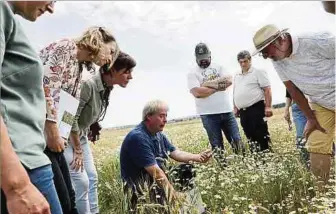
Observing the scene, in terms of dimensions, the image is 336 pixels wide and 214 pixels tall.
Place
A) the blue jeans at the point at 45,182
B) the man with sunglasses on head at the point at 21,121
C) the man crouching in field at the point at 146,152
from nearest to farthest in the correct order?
the man with sunglasses on head at the point at 21,121 < the blue jeans at the point at 45,182 < the man crouching in field at the point at 146,152

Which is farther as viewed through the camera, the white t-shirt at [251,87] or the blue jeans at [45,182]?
the white t-shirt at [251,87]

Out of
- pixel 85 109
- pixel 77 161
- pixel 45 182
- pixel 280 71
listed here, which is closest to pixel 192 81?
pixel 280 71

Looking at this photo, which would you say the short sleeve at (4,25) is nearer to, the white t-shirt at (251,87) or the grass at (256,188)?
the grass at (256,188)

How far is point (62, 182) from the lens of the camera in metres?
2.50

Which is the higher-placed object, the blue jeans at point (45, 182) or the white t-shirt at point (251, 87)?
the white t-shirt at point (251, 87)

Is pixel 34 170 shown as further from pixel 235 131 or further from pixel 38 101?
pixel 235 131

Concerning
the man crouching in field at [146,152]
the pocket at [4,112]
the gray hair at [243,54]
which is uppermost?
the gray hair at [243,54]

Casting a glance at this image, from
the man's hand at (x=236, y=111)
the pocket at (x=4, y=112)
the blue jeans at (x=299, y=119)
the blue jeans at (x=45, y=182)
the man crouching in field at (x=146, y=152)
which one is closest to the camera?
the pocket at (x=4, y=112)

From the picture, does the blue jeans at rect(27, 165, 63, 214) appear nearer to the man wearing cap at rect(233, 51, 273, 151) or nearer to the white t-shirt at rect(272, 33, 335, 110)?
the white t-shirt at rect(272, 33, 335, 110)

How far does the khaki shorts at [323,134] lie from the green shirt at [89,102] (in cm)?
171

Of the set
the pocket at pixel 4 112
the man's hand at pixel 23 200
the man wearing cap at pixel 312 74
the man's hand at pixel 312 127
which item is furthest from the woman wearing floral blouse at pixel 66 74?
the man's hand at pixel 312 127

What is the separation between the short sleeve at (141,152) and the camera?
3.71 metres

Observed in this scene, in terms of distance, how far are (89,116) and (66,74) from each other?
60cm

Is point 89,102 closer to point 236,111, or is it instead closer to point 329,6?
point 329,6
